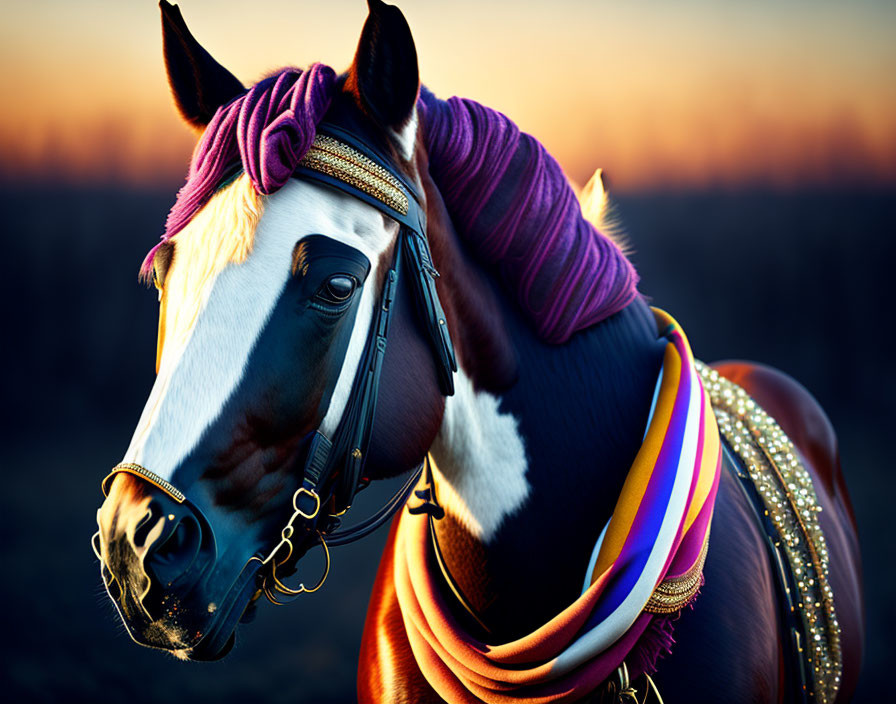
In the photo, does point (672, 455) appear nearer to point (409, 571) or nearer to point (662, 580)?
point (662, 580)

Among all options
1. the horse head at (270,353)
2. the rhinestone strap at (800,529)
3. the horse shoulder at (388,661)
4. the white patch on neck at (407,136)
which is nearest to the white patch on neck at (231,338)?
the horse head at (270,353)

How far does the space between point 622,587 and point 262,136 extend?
84 cm

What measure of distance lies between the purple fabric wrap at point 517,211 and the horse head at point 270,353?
8cm

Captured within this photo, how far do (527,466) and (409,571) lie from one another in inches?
13.3

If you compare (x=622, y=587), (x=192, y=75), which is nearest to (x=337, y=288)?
(x=192, y=75)

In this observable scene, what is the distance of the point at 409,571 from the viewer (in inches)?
50.9

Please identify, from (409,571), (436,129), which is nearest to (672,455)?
(409,571)

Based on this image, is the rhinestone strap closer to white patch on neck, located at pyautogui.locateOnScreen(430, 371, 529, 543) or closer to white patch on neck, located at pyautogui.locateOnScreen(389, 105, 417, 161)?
white patch on neck, located at pyautogui.locateOnScreen(430, 371, 529, 543)

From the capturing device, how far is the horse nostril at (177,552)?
0.81 meters

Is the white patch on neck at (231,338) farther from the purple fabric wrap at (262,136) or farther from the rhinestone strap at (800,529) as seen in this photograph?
the rhinestone strap at (800,529)

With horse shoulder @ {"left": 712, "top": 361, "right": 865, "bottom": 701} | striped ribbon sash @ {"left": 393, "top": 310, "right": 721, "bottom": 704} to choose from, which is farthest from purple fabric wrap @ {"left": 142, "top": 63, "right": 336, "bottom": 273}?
horse shoulder @ {"left": 712, "top": 361, "right": 865, "bottom": 701}

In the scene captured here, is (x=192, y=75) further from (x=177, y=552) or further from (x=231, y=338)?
(x=177, y=552)

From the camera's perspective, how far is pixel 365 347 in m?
0.99

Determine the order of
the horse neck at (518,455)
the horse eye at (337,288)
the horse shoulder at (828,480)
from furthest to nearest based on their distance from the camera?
the horse shoulder at (828,480) < the horse neck at (518,455) < the horse eye at (337,288)
